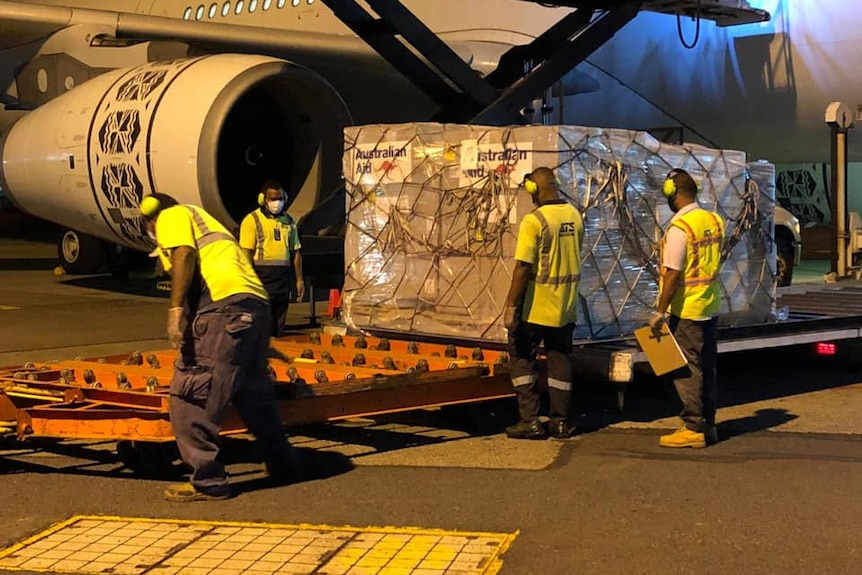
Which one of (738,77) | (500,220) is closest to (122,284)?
(738,77)

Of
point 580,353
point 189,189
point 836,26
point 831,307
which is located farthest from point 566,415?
point 836,26

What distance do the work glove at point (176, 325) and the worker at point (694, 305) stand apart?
2384mm

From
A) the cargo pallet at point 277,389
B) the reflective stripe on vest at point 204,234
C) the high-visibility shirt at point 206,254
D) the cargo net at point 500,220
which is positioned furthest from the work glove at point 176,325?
the cargo net at point 500,220

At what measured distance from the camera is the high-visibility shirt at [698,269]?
18.5 feet

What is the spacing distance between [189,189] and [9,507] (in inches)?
178

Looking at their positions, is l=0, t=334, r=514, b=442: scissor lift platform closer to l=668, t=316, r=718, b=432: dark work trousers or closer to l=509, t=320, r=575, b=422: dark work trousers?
l=509, t=320, r=575, b=422: dark work trousers

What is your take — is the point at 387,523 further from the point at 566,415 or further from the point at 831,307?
the point at 831,307

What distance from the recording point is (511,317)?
5590 millimetres

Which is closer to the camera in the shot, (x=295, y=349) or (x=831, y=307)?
(x=295, y=349)

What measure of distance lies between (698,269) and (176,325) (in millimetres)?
2662

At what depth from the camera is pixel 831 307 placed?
8.02 metres

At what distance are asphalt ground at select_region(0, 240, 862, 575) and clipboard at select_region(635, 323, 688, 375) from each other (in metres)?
0.43

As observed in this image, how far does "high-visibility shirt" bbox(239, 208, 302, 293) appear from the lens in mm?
7664

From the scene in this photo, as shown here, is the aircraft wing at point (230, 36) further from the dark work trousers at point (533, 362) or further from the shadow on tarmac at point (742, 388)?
the dark work trousers at point (533, 362)
